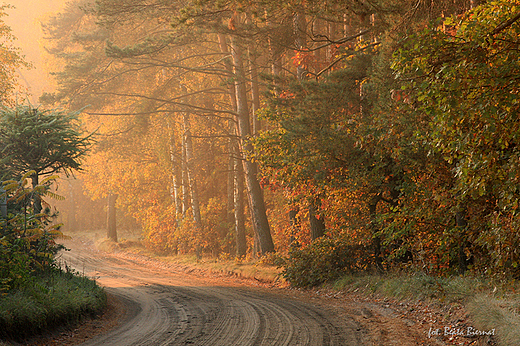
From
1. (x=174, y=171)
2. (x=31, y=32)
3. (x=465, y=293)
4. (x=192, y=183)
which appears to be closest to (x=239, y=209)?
(x=192, y=183)

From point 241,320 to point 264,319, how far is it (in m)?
0.45

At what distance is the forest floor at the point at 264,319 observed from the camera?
22.1 ft

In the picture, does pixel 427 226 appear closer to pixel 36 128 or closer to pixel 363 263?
pixel 363 263

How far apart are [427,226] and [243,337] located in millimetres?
5116

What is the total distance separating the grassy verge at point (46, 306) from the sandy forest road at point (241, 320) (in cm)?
84

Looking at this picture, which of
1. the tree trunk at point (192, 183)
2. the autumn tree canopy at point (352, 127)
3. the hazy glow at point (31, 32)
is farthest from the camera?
the hazy glow at point (31, 32)

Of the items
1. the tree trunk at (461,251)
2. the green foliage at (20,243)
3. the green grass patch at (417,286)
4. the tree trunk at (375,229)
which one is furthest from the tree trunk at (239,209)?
the tree trunk at (461,251)

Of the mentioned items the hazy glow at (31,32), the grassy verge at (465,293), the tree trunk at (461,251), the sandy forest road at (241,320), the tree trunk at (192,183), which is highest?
the hazy glow at (31,32)

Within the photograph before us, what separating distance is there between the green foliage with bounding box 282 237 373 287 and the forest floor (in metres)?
0.46

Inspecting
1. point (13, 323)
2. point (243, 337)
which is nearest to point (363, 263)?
point (243, 337)

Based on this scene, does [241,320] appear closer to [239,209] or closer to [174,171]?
[239,209]

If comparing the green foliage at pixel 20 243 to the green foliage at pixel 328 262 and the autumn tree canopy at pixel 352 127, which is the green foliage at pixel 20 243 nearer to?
the autumn tree canopy at pixel 352 127

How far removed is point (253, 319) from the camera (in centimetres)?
838

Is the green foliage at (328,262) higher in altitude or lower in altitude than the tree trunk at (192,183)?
lower
